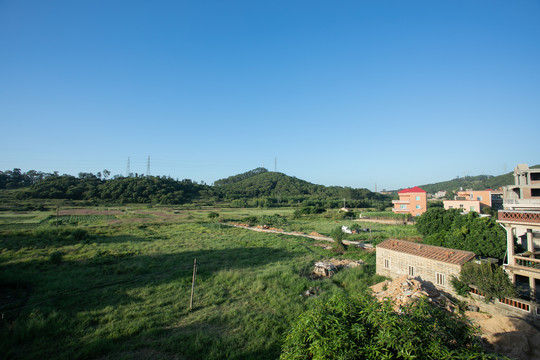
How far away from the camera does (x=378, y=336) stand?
13.1 ft

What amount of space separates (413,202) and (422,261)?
39.6m

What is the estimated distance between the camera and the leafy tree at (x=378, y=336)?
380 cm

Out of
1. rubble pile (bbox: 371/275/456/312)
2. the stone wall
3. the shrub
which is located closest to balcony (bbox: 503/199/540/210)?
the stone wall

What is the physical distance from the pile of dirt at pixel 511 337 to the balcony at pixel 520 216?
3846 millimetres

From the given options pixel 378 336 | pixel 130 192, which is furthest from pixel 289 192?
pixel 378 336

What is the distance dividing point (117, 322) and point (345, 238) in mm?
24638

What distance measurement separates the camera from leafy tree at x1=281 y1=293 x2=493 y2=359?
3.80 m

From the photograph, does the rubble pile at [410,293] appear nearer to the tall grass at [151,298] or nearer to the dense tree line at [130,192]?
the tall grass at [151,298]

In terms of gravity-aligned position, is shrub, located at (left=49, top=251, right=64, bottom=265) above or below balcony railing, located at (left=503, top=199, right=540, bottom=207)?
below

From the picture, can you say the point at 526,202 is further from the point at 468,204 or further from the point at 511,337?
the point at 468,204

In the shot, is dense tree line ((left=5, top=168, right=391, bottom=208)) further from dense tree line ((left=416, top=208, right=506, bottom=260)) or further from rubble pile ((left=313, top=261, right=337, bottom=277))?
rubble pile ((left=313, top=261, right=337, bottom=277))

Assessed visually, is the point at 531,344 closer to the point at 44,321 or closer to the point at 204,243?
Result: the point at 44,321

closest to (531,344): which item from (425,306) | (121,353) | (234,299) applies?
(425,306)

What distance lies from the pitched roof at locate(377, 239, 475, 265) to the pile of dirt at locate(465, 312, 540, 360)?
281cm
